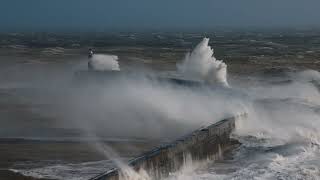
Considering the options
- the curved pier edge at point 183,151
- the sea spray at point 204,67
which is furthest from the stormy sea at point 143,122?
the curved pier edge at point 183,151

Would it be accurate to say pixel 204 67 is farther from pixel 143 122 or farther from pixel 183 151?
pixel 183 151

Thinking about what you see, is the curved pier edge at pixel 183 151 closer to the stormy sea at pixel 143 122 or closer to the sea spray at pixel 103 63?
the stormy sea at pixel 143 122

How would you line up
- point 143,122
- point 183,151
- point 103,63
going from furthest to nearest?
point 103,63
point 143,122
point 183,151

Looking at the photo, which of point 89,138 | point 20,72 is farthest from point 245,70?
point 89,138

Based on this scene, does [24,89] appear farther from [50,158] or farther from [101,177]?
[101,177]

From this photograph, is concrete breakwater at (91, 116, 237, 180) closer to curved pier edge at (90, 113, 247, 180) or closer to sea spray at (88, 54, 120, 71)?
curved pier edge at (90, 113, 247, 180)

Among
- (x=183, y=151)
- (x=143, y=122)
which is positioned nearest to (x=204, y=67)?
(x=143, y=122)
